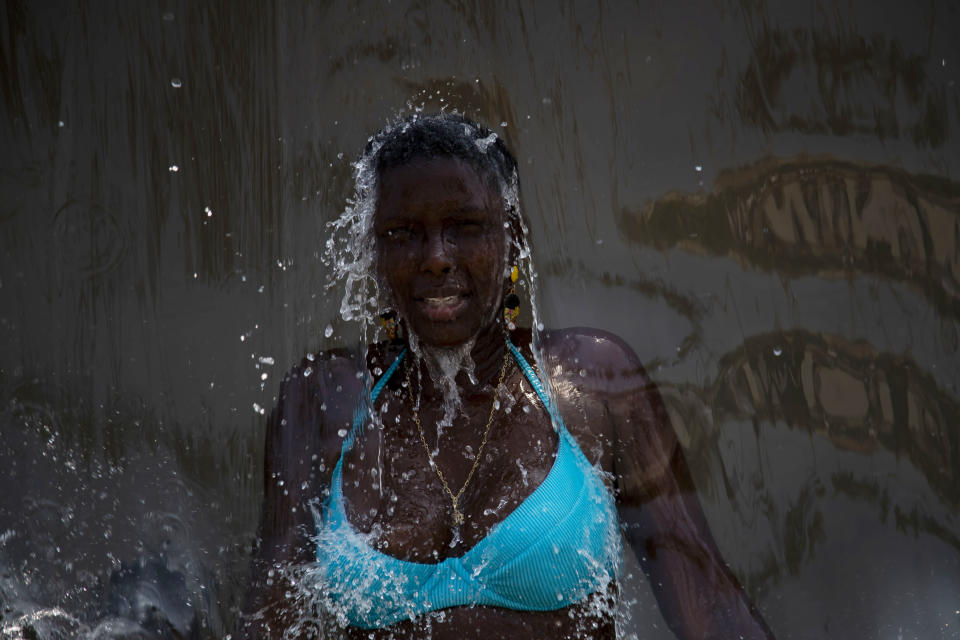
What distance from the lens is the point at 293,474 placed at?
2.10 metres

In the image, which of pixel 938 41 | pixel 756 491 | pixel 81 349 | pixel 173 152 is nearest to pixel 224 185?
pixel 173 152

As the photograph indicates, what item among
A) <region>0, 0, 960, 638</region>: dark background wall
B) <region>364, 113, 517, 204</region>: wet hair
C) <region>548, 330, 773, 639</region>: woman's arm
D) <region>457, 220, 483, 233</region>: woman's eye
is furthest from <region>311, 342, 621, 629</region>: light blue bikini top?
<region>0, 0, 960, 638</region>: dark background wall

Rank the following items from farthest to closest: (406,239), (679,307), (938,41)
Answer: (679,307), (938,41), (406,239)

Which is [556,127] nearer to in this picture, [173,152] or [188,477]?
[173,152]

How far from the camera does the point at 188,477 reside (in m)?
3.00

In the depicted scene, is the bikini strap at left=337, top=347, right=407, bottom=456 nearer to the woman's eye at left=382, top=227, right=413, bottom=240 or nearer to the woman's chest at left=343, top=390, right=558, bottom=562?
the woman's chest at left=343, top=390, right=558, bottom=562

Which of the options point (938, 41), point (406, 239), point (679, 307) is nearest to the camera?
point (406, 239)

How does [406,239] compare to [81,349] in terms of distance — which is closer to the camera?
[406,239]

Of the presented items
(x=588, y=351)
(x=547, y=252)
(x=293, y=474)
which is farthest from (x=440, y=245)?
(x=547, y=252)

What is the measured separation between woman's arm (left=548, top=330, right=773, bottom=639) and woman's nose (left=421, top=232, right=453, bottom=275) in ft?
1.13

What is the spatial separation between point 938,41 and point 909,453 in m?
1.03

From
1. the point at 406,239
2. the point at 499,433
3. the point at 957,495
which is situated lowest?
the point at 957,495

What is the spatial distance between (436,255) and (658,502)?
0.64 m

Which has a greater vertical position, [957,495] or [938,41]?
[938,41]
